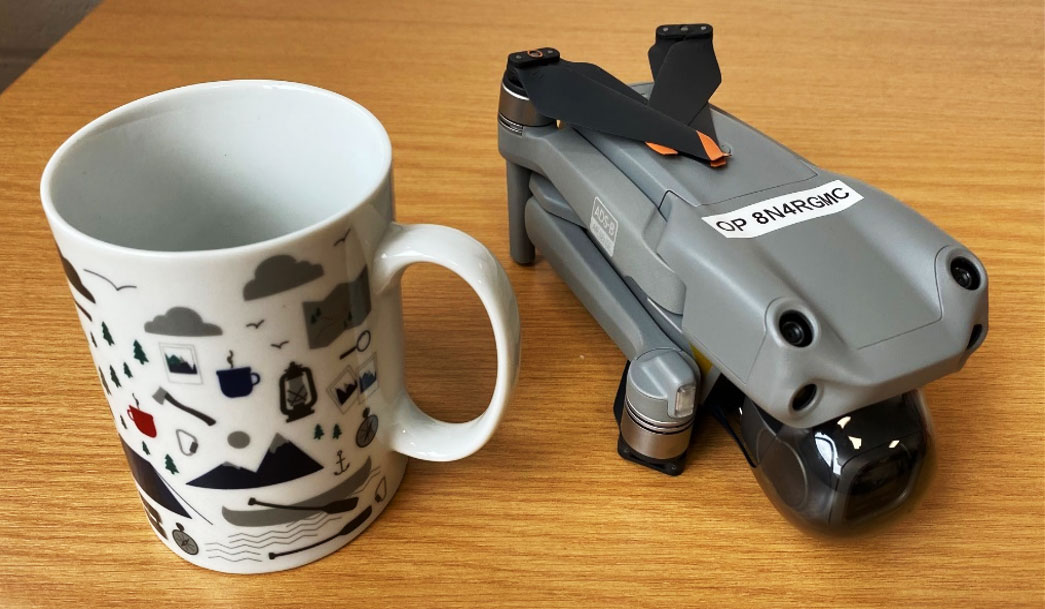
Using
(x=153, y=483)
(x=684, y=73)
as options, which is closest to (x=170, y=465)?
(x=153, y=483)

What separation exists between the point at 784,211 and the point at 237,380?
0.19 m

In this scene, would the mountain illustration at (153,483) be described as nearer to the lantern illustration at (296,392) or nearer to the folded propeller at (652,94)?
the lantern illustration at (296,392)

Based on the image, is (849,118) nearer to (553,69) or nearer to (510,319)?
(553,69)

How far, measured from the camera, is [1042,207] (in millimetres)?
495

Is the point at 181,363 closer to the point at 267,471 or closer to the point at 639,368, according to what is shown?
the point at 267,471

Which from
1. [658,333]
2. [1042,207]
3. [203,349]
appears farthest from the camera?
[1042,207]

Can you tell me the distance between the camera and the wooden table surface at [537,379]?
0.31 meters

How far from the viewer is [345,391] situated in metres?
0.28

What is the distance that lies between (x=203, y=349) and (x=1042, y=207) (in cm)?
45

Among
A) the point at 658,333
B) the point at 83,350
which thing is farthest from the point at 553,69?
the point at 83,350

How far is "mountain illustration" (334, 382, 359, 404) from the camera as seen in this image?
0.91 ft

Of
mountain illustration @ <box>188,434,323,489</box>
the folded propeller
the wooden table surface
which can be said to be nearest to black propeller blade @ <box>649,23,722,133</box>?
the folded propeller

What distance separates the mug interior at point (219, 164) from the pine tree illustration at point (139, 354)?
0.05 m

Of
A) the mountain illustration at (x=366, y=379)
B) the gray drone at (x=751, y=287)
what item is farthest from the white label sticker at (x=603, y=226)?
the mountain illustration at (x=366, y=379)
